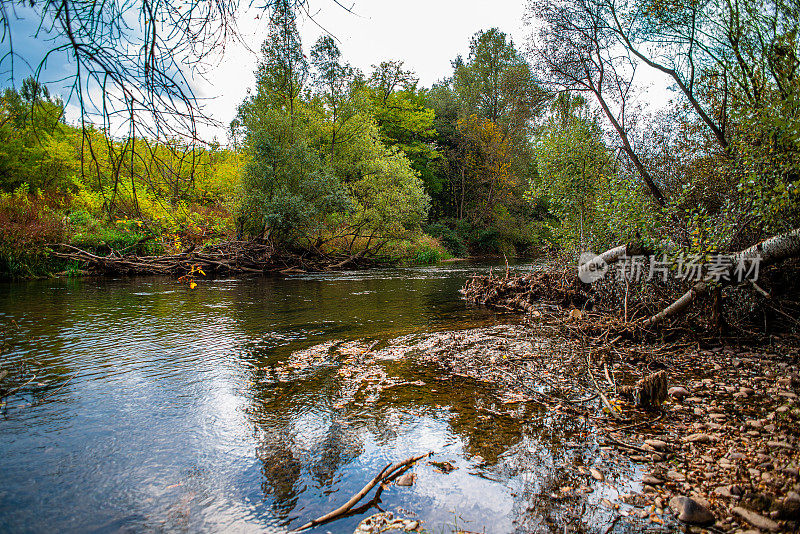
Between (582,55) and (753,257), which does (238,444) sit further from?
(582,55)

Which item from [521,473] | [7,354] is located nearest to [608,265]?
[521,473]

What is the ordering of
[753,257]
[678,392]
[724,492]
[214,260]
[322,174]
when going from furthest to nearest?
[322,174] → [214,260] → [753,257] → [678,392] → [724,492]

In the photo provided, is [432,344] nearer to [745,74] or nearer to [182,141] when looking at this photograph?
[182,141]

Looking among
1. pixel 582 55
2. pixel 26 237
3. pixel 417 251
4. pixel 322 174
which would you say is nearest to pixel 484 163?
pixel 417 251

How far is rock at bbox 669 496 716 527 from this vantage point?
2676 millimetres

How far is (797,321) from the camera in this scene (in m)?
6.35

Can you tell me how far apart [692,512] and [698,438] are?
4.07 ft

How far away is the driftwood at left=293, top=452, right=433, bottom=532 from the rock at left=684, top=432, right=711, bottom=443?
229 centimetres

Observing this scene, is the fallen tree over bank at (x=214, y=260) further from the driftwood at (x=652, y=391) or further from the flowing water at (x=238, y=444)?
the driftwood at (x=652, y=391)

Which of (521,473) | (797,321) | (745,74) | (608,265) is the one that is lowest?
(521,473)

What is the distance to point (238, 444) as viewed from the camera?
3.93 metres

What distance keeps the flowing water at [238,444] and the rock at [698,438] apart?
0.85 meters

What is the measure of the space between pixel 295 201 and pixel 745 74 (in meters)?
20.6

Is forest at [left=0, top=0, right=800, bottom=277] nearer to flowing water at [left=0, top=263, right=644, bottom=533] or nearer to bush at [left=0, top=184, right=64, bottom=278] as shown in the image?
bush at [left=0, top=184, right=64, bottom=278]
